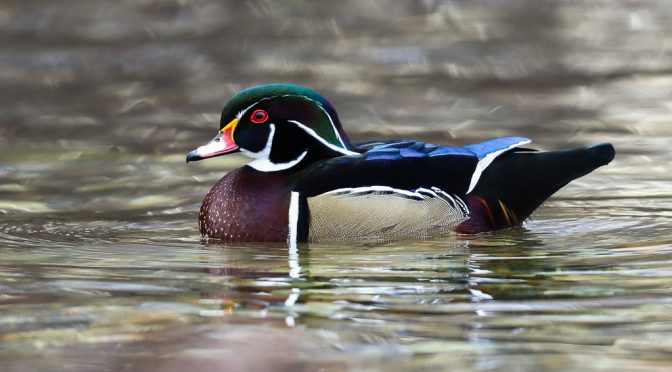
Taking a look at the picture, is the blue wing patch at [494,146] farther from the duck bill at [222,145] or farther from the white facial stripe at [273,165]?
the duck bill at [222,145]

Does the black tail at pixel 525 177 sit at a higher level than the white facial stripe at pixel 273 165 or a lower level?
lower

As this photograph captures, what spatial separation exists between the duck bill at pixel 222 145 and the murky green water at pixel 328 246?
0.49 m

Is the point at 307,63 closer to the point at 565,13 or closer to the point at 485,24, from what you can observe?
the point at 485,24

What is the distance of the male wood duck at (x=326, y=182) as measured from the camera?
25.7 ft

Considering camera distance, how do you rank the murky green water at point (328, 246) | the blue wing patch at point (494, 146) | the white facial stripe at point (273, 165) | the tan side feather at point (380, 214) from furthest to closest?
the blue wing patch at point (494, 146)
the white facial stripe at point (273, 165)
the tan side feather at point (380, 214)
the murky green water at point (328, 246)

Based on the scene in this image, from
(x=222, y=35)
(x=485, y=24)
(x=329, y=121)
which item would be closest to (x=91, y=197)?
(x=329, y=121)

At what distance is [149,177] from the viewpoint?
9859mm

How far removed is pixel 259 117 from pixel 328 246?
789 millimetres

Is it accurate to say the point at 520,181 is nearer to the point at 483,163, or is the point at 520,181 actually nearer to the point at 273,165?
the point at 483,163

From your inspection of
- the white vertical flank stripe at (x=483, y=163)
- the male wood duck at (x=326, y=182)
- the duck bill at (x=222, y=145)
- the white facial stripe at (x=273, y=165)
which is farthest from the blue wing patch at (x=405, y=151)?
the duck bill at (x=222, y=145)

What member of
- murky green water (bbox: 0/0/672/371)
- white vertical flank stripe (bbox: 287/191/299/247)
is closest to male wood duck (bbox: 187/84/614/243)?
white vertical flank stripe (bbox: 287/191/299/247)

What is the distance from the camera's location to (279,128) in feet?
26.5

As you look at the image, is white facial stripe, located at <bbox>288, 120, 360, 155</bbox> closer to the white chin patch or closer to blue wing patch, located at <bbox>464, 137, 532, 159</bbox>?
the white chin patch

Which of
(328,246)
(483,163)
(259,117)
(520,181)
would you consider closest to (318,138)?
(259,117)
